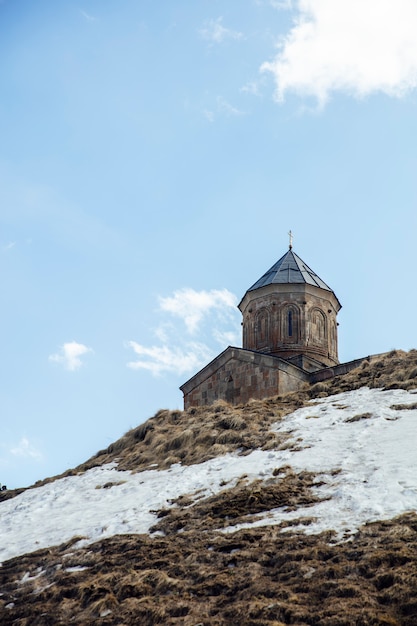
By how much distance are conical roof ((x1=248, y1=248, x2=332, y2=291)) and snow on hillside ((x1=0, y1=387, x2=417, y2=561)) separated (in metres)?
A: 10.0

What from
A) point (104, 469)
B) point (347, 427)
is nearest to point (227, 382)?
point (104, 469)

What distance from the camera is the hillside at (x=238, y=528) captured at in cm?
760

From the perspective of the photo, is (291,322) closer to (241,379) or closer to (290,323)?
(290,323)

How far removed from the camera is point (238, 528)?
10172mm

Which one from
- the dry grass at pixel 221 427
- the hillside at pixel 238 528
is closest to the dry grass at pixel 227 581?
the hillside at pixel 238 528

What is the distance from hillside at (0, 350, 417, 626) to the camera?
760 centimetres

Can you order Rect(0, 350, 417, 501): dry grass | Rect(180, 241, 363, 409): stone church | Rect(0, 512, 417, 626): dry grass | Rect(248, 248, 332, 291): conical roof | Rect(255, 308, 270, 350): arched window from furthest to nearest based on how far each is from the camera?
Rect(248, 248, 332, 291): conical roof → Rect(255, 308, 270, 350): arched window → Rect(180, 241, 363, 409): stone church → Rect(0, 350, 417, 501): dry grass → Rect(0, 512, 417, 626): dry grass

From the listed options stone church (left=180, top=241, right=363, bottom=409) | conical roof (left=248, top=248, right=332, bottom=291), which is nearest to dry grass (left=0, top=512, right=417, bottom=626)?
stone church (left=180, top=241, right=363, bottom=409)

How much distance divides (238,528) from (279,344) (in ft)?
52.9

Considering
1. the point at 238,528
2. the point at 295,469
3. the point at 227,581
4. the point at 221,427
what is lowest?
the point at 227,581

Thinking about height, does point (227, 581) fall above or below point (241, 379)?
below

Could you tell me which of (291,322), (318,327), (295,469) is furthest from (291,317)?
(295,469)

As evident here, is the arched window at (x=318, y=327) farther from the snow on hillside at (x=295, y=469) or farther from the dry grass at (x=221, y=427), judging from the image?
the snow on hillside at (x=295, y=469)

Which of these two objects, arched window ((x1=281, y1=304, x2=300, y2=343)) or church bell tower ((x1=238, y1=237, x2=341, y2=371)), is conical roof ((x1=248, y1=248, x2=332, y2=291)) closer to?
church bell tower ((x1=238, y1=237, x2=341, y2=371))
